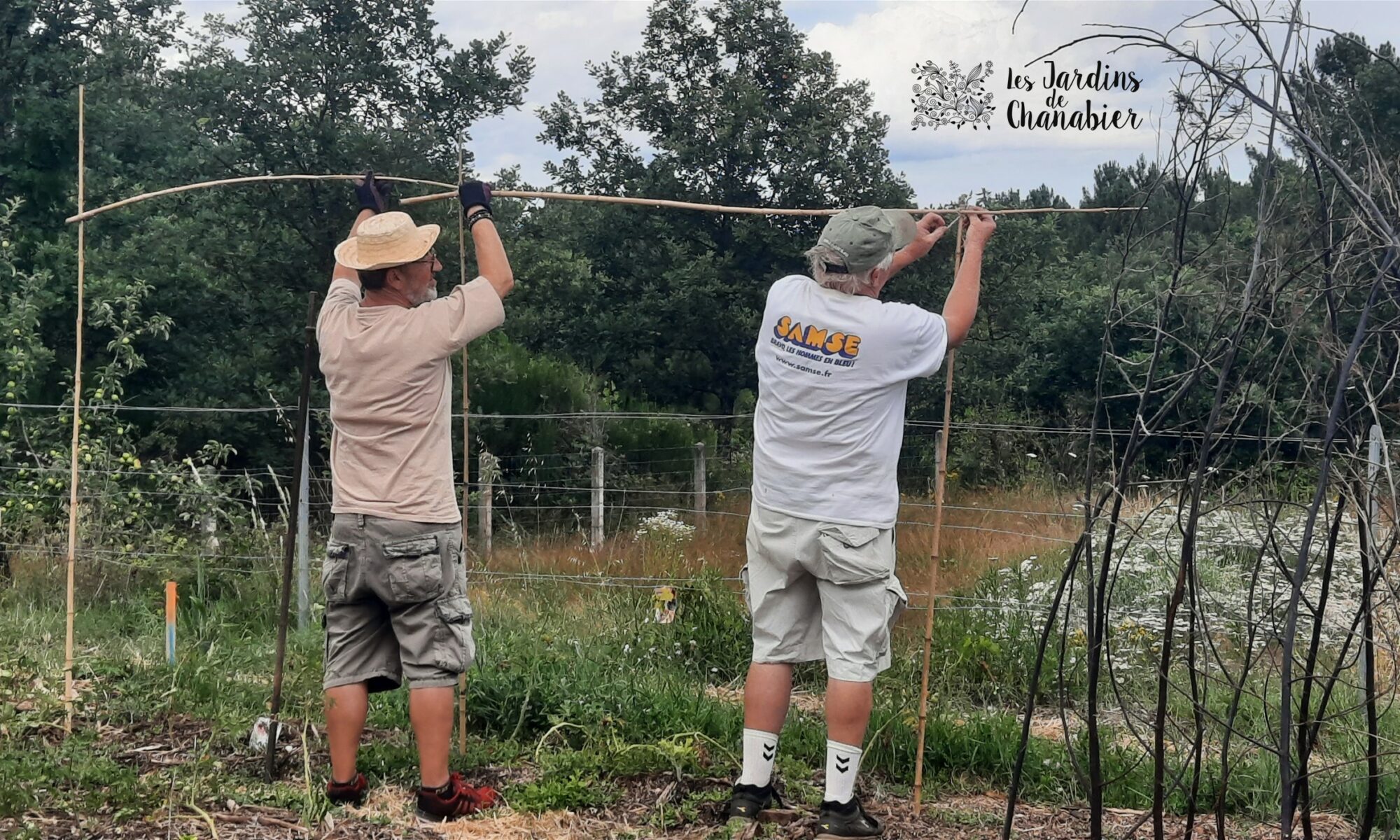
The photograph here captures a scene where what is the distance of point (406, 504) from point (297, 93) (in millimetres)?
11036

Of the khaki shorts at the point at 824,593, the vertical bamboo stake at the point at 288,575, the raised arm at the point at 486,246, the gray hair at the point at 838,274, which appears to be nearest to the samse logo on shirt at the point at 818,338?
the gray hair at the point at 838,274

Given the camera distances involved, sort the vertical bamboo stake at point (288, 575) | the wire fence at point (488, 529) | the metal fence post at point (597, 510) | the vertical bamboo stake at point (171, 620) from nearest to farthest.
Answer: the vertical bamboo stake at point (288, 575)
the vertical bamboo stake at point (171, 620)
the wire fence at point (488, 529)
the metal fence post at point (597, 510)

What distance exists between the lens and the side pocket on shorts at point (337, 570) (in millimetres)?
3389

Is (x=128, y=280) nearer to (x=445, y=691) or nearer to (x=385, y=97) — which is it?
(x=385, y=97)

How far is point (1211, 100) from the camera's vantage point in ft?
8.55

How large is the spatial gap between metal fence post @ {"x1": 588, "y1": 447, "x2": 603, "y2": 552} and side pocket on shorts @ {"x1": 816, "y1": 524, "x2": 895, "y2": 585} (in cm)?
485

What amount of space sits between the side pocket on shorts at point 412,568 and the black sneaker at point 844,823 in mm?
1308

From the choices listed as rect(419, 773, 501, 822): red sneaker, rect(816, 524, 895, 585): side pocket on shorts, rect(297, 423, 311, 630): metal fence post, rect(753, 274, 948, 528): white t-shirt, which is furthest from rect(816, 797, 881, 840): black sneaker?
rect(297, 423, 311, 630): metal fence post

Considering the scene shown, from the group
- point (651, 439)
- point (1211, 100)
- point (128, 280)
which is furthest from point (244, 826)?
point (651, 439)

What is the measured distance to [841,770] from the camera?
3260 mm

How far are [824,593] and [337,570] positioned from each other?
143 centimetres

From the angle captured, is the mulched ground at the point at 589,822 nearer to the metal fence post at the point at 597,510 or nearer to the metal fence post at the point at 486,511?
the metal fence post at the point at 486,511

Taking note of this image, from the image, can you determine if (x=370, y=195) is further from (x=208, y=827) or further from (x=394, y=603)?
(x=208, y=827)

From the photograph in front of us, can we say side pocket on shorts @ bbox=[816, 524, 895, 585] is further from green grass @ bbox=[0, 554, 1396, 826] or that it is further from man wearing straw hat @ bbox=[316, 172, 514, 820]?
man wearing straw hat @ bbox=[316, 172, 514, 820]
